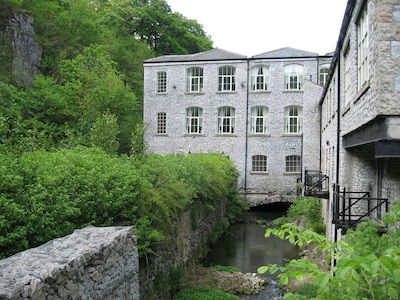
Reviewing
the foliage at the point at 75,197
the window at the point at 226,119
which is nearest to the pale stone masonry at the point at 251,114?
the window at the point at 226,119

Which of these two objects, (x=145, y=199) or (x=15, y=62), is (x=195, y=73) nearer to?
(x=15, y=62)

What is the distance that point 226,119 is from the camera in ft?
95.2

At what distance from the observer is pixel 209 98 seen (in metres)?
29.2

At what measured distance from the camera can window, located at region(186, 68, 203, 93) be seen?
29469mm

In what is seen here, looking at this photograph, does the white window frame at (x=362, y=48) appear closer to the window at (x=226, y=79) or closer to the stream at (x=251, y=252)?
the stream at (x=251, y=252)

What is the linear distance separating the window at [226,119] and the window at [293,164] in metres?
4.48

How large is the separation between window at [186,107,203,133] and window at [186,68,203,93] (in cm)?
141

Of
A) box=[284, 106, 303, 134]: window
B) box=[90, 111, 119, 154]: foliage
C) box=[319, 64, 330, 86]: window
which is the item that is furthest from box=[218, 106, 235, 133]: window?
box=[90, 111, 119, 154]: foliage

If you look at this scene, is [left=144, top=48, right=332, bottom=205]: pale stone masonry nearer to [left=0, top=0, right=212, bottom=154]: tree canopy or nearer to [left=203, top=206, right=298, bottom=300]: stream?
[left=0, top=0, right=212, bottom=154]: tree canopy

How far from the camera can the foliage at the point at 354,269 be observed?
8.84 ft

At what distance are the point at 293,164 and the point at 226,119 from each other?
5.76 metres

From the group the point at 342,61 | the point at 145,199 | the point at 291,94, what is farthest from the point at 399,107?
the point at 291,94

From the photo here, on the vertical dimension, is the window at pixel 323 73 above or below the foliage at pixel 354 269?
above

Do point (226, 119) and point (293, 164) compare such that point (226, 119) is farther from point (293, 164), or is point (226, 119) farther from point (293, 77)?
point (293, 164)
